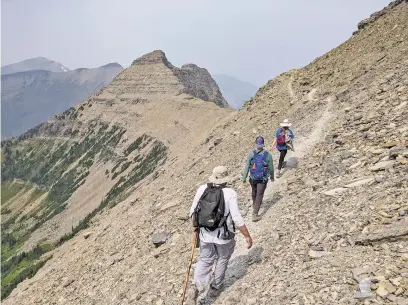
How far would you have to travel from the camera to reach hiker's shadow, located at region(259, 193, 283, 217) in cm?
1543

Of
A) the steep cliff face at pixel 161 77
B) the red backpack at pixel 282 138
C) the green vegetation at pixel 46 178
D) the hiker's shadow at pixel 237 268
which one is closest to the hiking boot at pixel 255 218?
the hiker's shadow at pixel 237 268

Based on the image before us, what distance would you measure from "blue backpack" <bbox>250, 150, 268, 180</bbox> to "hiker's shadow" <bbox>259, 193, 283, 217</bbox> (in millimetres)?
2094

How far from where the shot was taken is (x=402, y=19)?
33.6m

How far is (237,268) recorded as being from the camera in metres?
11.9

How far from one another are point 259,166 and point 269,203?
2.88 m

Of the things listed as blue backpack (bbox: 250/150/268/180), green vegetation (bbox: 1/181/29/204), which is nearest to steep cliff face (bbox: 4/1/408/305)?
blue backpack (bbox: 250/150/268/180)

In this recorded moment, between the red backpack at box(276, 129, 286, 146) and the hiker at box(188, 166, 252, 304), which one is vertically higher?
the red backpack at box(276, 129, 286, 146)

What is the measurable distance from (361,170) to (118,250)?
12.5 m

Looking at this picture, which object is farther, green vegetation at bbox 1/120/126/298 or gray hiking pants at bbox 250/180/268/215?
green vegetation at bbox 1/120/126/298

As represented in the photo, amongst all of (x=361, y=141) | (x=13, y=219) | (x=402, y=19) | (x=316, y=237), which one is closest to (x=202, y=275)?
(x=316, y=237)

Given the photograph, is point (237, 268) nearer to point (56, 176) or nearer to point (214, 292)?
point (214, 292)

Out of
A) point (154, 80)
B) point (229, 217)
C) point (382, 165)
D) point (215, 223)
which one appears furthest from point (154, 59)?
point (215, 223)

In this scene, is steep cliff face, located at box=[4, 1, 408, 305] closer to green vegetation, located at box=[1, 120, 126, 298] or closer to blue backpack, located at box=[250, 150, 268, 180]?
blue backpack, located at box=[250, 150, 268, 180]

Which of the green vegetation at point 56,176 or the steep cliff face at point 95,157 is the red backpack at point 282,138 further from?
the green vegetation at point 56,176
